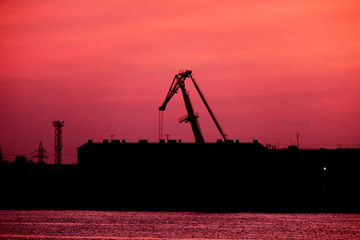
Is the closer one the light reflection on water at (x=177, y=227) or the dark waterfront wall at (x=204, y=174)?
the light reflection on water at (x=177, y=227)

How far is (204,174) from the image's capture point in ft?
303

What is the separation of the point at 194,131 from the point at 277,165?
1140 cm

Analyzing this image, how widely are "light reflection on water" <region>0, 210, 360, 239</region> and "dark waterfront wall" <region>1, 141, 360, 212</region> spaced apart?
8339 millimetres

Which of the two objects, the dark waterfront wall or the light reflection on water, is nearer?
the light reflection on water

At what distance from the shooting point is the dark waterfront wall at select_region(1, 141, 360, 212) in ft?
297

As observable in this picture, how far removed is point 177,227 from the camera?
6800 cm

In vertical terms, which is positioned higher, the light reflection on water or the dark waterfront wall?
the dark waterfront wall

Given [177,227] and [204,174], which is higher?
[204,174]

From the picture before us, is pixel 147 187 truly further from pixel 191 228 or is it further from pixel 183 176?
pixel 191 228

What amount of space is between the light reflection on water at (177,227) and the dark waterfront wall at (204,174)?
→ 27.4 feet

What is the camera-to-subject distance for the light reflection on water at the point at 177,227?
2415 inches

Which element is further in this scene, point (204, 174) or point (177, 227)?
point (204, 174)

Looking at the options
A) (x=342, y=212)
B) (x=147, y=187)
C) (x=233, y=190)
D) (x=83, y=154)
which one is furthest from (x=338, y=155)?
(x=83, y=154)

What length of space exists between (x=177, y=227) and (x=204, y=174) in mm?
24695
